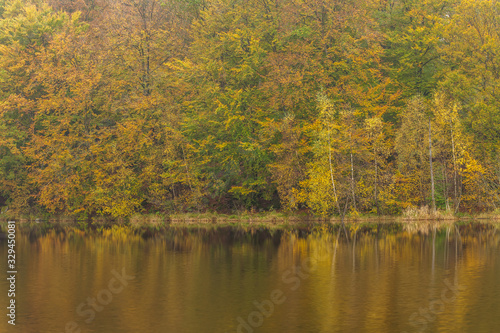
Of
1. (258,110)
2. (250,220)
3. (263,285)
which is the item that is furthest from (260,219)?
(263,285)

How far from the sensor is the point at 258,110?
176 ft

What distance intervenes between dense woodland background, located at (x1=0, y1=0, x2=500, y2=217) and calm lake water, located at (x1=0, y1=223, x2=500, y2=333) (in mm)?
14298

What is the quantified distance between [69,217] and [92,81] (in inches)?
548

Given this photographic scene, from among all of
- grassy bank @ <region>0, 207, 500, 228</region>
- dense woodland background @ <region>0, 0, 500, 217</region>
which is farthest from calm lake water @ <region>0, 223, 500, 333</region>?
dense woodland background @ <region>0, 0, 500, 217</region>

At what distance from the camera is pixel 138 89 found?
189 feet

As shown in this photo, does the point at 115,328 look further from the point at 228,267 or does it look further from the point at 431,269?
the point at 431,269

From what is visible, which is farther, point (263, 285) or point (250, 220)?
point (250, 220)

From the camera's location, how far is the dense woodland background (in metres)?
50.1

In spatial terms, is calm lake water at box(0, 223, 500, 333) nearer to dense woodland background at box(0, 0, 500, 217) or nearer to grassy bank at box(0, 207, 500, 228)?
grassy bank at box(0, 207, 500, 228)

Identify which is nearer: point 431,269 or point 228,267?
point 431,269

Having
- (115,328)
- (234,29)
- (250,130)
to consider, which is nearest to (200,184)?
(250,130)

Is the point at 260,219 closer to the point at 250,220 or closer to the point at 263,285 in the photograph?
the point at 250,220

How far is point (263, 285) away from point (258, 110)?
113ft

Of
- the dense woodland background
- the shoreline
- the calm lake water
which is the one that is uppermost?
the dense woodland background
